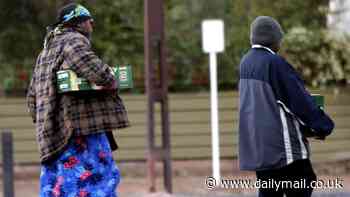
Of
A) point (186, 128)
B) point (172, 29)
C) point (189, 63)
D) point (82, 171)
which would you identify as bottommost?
point (186, 128)

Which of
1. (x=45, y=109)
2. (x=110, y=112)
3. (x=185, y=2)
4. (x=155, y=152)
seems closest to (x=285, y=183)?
(x=110, y=112)

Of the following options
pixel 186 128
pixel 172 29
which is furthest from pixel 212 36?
pixel 172 29

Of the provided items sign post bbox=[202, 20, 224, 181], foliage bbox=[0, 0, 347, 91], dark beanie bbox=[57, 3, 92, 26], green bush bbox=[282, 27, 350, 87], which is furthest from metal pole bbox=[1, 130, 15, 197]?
green bush bbox=[282, 27, 350, 87]

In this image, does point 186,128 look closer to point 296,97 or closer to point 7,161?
point 7,161

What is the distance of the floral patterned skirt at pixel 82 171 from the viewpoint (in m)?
5.01

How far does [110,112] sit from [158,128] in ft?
20.2

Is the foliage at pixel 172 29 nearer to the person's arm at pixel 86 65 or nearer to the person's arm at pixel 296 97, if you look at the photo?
the person's arm at pixel 86 65

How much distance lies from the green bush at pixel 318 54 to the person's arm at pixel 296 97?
6556 mm

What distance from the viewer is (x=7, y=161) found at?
738cm

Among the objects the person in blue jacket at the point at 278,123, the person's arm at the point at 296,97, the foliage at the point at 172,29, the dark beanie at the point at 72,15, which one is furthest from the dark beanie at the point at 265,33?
the foliage at the point at 172,29

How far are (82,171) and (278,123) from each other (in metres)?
1.31

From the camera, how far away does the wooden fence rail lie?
36.3ft

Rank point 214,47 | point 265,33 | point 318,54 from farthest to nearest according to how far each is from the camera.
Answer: point 318,54 < point 214,47 < point 265,33

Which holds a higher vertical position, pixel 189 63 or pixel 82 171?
pixel 189 63
